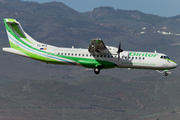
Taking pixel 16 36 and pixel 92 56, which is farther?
pixel 16 36

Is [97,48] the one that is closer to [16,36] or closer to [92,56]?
[92,56]

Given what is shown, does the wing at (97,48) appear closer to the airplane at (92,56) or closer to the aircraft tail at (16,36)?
the airplane at (92,56)

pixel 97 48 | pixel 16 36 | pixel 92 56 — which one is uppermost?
pixel 16 36

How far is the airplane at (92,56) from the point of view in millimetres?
62312

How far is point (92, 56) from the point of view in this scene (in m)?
62.7

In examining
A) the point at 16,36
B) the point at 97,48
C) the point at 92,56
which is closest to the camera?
the point at 97,48

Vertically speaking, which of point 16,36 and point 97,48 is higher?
point 16,36

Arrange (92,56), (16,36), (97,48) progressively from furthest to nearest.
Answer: (16,36), (92,56), (97,48)

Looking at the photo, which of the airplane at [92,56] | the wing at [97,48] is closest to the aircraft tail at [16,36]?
the airplane at [92,56]

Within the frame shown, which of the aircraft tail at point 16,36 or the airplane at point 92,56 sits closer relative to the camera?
the airplane at point 92,56

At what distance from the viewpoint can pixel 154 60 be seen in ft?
208

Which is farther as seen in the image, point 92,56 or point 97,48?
point 92,56

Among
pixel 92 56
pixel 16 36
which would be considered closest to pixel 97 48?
pixel 92 56

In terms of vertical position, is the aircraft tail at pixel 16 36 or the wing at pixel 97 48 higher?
the aircraft tail at pixel 16 36
